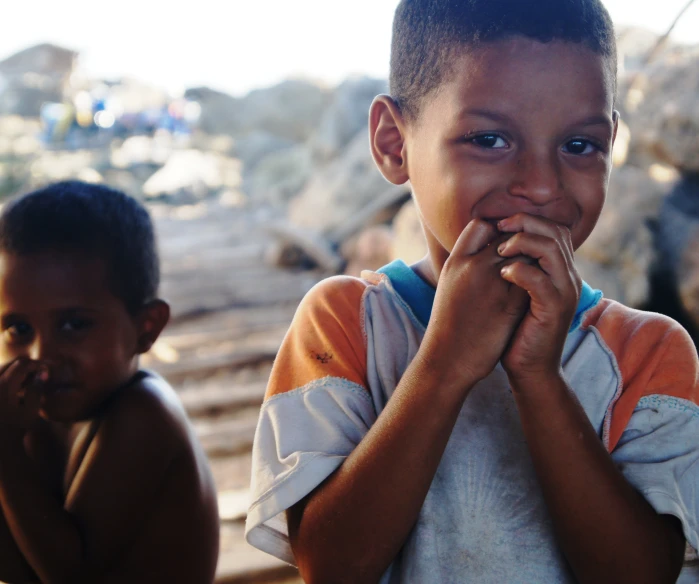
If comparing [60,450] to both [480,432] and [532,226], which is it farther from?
[532,226]

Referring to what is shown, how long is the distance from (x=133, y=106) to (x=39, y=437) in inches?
1061

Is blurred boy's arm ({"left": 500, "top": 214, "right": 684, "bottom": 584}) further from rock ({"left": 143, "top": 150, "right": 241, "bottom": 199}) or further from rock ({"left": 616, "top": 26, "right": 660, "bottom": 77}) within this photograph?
rock ({"left": 143, "top": 150, "right": 241, "bottom": 199})

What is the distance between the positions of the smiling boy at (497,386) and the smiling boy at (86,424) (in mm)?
495

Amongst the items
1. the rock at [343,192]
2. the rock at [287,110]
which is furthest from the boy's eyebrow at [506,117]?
the rock at [287,110]

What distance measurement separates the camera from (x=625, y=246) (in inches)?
123

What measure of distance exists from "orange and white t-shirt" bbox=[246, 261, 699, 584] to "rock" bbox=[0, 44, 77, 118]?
2838cm

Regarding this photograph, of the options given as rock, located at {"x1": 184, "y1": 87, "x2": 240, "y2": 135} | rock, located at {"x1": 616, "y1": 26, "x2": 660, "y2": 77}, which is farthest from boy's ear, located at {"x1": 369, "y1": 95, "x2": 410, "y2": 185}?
rock, located at {"x1": 184, "y1": 87, "x2": 240, "y2": 135}

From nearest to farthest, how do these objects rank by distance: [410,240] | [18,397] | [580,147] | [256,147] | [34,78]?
[580,147] < [18,397] < [410,240] < [256,147] < [34,78]

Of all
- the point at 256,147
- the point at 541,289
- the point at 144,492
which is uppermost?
the point at 541,289

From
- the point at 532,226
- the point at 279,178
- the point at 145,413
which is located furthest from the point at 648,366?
the point at 279,178

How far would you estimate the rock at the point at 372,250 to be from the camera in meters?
5.55

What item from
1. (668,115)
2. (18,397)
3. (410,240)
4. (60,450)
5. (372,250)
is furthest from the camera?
(372,250)

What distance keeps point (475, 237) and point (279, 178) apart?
1663 centimetres

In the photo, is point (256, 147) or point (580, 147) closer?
point (580, 147)
